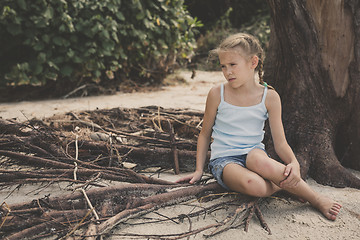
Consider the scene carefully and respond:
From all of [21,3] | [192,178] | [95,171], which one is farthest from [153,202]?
[21,3]

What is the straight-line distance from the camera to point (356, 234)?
191cm

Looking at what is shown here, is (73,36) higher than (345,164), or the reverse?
(73,36)

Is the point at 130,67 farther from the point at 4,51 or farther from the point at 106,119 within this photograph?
the point at 106,119

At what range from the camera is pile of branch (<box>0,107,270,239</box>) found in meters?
1.82

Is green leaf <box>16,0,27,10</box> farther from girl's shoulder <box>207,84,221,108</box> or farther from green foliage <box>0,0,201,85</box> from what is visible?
girl's shoulder <box>207,84,221,108</box>

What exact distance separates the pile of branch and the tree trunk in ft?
2.83

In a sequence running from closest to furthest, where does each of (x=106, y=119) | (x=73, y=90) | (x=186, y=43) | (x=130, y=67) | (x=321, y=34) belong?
(x=321, y=34) < (x=106, y=119) < (x=73, y=90) < (x=130, y=67) < (x=186, y=43)

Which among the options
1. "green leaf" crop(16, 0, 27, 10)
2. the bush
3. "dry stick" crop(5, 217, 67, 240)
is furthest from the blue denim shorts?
the bush

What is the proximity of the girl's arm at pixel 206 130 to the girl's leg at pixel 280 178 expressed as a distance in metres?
0.36

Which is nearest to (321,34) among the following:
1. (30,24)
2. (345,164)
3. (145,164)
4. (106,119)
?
(345,164)

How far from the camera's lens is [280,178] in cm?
207

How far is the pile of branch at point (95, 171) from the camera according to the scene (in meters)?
1.82

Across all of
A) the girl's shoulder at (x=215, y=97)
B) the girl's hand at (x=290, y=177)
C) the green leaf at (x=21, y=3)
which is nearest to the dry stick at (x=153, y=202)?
the girl's hand at (x=290, y=177)

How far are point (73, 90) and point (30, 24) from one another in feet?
4.13
